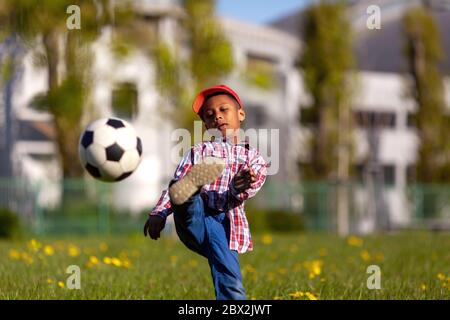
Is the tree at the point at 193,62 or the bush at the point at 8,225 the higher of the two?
the tree at the point at 193,62

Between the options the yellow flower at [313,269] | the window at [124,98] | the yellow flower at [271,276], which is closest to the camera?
the yellow flower at [313,269]

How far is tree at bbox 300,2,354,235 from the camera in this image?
34344mm

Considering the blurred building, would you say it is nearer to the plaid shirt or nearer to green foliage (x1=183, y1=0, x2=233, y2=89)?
green foliage (x1=183, y1=0, x2=233, y2=89)

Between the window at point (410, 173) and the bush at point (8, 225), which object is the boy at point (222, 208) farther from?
the window at point (410, 173)

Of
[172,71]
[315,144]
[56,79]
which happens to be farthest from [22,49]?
[315,144]

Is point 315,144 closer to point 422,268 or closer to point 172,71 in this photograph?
point 172,71

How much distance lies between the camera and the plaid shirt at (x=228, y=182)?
5.34 meters

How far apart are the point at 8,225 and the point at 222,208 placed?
1416cm

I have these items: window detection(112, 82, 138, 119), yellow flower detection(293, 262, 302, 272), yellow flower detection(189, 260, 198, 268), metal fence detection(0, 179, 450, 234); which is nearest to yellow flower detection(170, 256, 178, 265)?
yellow flower detection(189, 260, 198, 268)

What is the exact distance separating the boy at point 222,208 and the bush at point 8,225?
13.9m

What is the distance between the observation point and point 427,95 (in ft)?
124

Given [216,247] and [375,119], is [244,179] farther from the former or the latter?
[375,119]

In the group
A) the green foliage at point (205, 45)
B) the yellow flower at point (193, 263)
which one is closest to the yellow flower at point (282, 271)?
the yellow flower at point (193, 263)

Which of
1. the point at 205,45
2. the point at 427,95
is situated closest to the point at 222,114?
the point at 205,45
